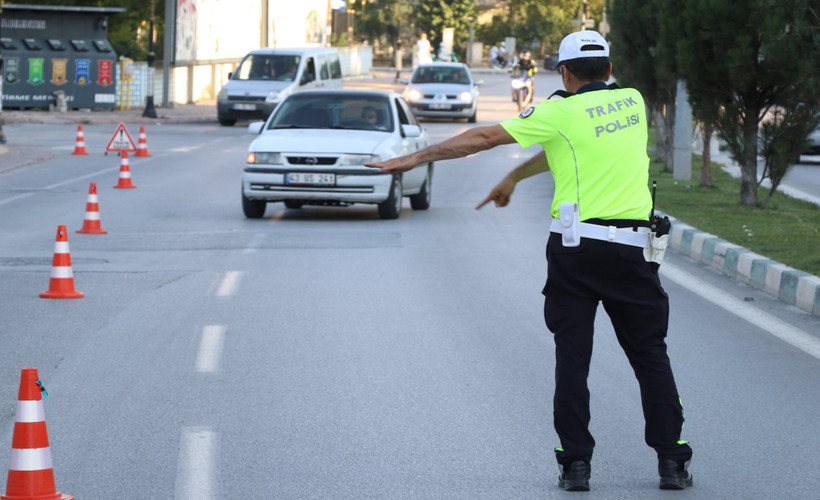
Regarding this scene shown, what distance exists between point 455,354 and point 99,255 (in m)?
5.80

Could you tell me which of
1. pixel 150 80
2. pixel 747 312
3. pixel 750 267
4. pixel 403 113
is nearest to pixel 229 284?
pixel 747 312

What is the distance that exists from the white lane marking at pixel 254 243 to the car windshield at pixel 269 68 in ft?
74.1

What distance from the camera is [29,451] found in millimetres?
5316

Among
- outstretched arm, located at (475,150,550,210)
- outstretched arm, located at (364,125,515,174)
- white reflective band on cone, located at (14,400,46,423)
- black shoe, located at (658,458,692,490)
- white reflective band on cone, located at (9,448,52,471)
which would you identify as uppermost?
outstretched arm, located at (364,125,515,174)

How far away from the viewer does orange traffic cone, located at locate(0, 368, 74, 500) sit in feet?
17.4

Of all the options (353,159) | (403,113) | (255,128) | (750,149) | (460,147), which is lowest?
(353,159)

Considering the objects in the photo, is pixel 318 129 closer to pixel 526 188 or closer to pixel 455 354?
pixel 526 188

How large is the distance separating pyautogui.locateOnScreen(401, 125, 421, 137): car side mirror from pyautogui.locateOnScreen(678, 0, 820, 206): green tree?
10.8 ft

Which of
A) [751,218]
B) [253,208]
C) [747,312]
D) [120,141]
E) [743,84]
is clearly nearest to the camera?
[747,312]

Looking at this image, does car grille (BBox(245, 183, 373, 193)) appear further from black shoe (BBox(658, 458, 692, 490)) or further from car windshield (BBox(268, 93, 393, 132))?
black shoe (BBox(658, 458, 692, 490))

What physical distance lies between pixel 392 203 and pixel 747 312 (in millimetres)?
6768

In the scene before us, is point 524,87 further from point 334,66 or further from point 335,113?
point 335,113

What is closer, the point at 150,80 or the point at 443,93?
the point at 443,93

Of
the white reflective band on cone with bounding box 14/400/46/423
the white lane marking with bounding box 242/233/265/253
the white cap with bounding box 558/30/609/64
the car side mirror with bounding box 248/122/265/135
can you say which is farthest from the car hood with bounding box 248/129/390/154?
the white reflective band on cone with bounding box 14/400/46/423
